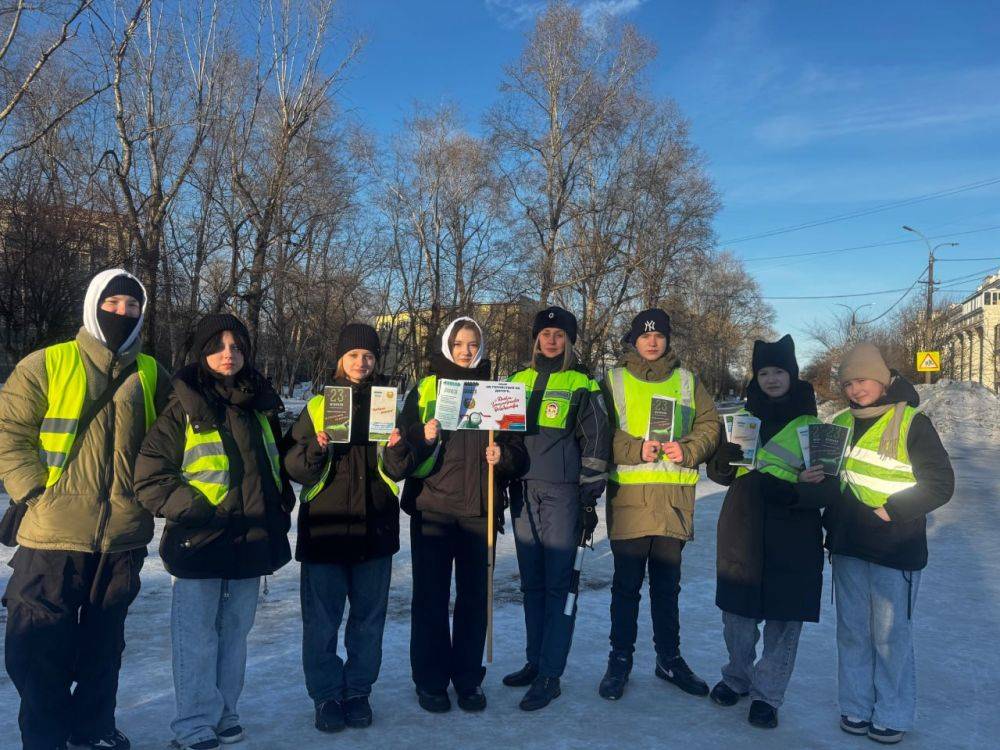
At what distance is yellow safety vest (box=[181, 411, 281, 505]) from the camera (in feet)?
11.3

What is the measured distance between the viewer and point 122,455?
3.42 metres

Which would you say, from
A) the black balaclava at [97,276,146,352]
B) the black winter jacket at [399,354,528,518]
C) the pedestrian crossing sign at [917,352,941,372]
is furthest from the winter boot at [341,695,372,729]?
the pedestrian crossing sign at [917,352,941,372]

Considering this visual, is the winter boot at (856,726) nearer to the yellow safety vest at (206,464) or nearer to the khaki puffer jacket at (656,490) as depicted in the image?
the khaki puffer jacket at (656,490)

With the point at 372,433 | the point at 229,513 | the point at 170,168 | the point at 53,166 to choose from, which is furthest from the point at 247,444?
the point at 170,168

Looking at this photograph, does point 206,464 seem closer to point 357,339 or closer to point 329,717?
point 357,339

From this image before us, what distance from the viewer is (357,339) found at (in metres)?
4.00

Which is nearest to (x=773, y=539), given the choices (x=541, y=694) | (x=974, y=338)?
(x=541, y=694)

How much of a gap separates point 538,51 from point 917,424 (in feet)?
87.7

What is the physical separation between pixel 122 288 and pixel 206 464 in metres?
0.92

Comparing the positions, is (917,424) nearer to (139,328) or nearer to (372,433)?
(372,433)

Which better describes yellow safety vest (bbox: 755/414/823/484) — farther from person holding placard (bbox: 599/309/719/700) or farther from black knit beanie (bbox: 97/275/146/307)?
black knit beanie (bbox: 97/275/146/307)

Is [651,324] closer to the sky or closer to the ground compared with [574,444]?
closer to the sky

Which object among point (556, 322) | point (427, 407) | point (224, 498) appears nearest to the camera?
point (224, 498)

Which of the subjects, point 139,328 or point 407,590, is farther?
point 407,590
